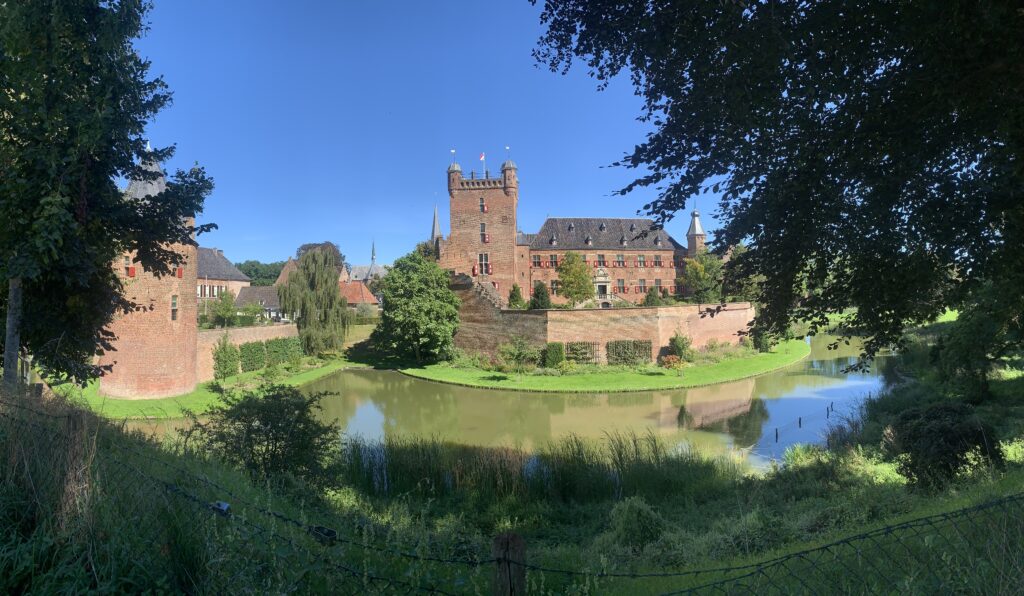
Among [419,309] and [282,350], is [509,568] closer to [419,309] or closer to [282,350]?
[419,309]

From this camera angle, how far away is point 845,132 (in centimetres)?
495

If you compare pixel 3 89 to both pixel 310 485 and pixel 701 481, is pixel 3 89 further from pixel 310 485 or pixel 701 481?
pixel 701 481

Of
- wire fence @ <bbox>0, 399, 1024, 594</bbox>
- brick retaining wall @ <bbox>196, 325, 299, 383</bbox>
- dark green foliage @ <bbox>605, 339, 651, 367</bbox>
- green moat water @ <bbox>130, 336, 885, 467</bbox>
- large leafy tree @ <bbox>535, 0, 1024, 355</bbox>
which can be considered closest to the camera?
wire fence @ <bbox>0, 399, 1024, 594</bbox>

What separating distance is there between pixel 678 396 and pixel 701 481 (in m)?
14.2

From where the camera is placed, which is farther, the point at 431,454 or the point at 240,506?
the point at 431,454

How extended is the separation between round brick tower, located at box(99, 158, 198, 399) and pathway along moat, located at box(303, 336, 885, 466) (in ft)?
20.9

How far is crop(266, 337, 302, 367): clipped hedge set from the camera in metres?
30.3

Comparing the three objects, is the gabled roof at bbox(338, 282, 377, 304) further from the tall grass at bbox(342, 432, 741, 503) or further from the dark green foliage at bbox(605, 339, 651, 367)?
the tall grass at bbox(342, 432, 741, 503)

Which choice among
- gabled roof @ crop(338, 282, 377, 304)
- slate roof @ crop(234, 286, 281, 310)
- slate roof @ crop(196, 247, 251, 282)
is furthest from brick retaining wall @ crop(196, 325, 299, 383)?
slate roof @ crop(234, 286, 281, 310)

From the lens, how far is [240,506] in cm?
409

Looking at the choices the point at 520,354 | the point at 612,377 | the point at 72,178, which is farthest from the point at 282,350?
the point at 72,178

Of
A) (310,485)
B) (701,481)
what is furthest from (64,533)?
(701,481)

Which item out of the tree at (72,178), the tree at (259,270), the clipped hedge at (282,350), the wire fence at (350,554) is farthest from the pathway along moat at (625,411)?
the tree at (259,270)

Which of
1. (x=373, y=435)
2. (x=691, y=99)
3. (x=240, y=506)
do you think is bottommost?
(x=373, y=435)
